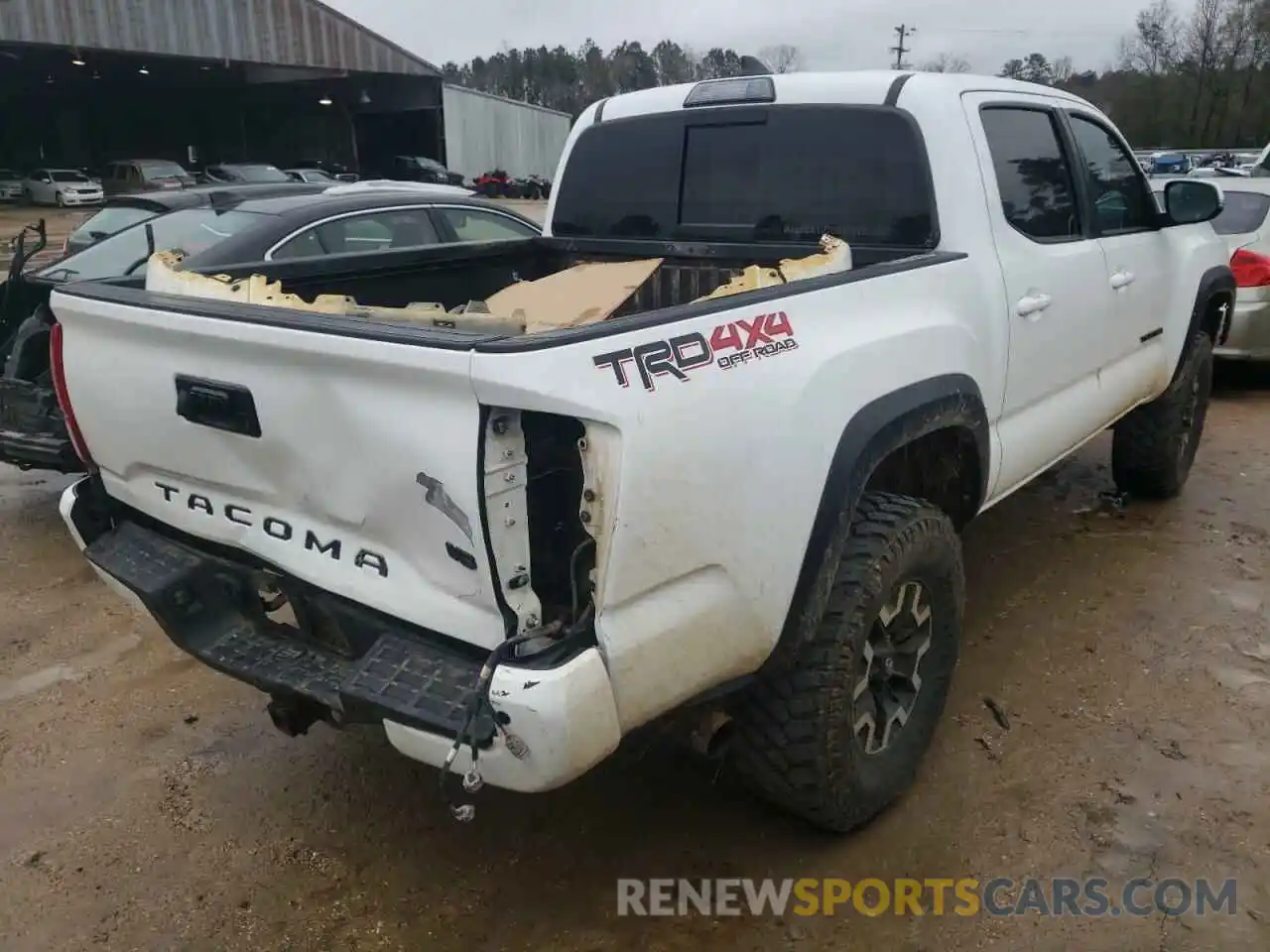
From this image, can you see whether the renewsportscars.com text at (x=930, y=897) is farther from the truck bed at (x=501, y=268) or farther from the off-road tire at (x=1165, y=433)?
the off-road tire at (x=1165, y=433)

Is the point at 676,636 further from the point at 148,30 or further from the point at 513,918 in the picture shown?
the point at 148,30

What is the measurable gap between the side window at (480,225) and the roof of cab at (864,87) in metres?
2.98

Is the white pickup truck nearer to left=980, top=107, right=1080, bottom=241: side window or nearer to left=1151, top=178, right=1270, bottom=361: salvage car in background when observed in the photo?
left=980, top=107, right=1080, bottom=241: side window

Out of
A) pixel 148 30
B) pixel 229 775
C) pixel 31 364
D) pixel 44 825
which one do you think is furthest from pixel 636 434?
pixel 148 30

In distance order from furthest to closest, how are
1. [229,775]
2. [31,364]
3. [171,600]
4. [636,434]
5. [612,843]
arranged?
1. [31,364]
2. [229,775]
3. [612,843]
4. [171,600]
5. [636,434]

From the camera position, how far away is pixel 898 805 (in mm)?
3045

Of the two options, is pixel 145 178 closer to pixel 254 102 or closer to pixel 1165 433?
pixel 254 102

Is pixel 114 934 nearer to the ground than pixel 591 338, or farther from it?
nearer to the ground

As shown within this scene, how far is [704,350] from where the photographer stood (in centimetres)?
213

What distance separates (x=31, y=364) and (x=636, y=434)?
4652mm

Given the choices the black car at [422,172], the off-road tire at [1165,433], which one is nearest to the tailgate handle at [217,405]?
the off-road tire at [1165,433]

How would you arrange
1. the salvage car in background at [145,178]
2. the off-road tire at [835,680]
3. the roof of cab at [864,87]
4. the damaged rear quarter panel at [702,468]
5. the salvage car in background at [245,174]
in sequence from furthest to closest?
the salvage car in background at [145,178], the salvage car in background at [245,174], the roof of cab at [864,87], the off-road tire at [835,680], the damaged rear quarter panel at [702,468]

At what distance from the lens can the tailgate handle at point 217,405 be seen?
232cm

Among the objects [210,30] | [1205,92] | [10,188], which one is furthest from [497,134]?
[1205,92]
